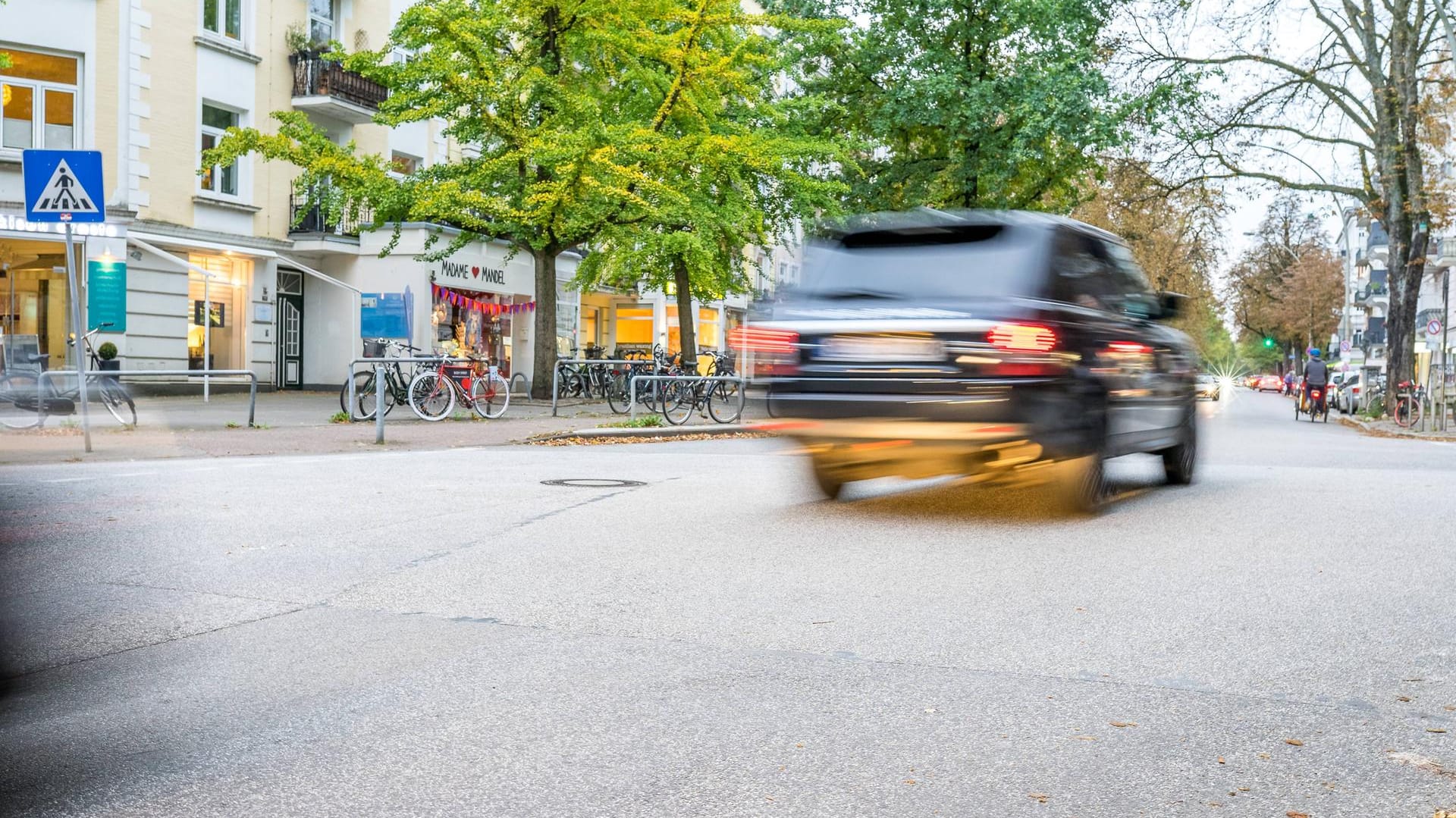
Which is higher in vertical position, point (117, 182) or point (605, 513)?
point (117, 182)

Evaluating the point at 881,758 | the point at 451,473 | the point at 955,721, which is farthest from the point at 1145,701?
the point at 451,473

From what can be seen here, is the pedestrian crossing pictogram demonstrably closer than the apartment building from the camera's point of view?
Yes

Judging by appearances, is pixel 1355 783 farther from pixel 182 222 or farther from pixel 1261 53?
pixel 1261 53

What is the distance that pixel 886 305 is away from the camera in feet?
28.8

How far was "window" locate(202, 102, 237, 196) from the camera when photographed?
28109 mm

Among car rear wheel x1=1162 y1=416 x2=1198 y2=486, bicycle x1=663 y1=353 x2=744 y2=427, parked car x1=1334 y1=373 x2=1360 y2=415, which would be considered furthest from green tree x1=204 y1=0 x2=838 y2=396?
parked car x1=1334 y1=373 x2=1360 y2=415

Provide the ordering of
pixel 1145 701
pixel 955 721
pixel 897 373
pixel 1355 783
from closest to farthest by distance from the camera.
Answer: pixel 1355 783, pixel 955 721, pixel 1145 701, pixel 897 373

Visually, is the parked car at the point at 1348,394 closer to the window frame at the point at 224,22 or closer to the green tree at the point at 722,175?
the green tree at the point at 722,175

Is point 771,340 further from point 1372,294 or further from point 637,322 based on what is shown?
point 1372,294

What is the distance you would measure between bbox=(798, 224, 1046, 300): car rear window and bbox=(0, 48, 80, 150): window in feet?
66.9

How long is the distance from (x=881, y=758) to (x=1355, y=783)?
127 cm

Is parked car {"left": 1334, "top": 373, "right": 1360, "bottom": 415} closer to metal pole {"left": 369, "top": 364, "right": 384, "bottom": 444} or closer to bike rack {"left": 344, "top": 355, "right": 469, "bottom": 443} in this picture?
bike rack {"left": 344, "top": 355, "right": 469, "bottom": 443}

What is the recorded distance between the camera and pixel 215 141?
28.4m

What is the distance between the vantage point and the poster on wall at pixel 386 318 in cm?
2900
